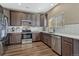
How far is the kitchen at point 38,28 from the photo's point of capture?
10.8 ft

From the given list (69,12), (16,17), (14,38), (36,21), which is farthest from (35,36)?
(69,12)

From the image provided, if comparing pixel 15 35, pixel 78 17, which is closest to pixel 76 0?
pixel 78 17

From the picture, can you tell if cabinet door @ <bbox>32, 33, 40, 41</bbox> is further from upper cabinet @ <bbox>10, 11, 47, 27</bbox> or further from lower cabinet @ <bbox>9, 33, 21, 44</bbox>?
lower cabinet @ <bbox>9, 33, 21, 44</bbox>

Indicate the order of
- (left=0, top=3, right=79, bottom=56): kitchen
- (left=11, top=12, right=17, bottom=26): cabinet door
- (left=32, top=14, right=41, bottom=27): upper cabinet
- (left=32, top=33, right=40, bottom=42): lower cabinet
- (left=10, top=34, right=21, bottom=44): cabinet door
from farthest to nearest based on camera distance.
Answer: (left=32, top=33, right=40, bottom=42): lower cabinet
(left=32, top=14, right=41, bottom=27): upper cabinet
(left=10, top=34, right=21, bottom=44): cabinet door
(left=11, top=12, right=17, bottom=26): cabinet door
(left=0, top=3, right=79, bottom=56): kitchen

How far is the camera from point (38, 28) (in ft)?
19.4

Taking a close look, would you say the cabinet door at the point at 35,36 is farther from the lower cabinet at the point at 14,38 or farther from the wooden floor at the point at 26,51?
the wooden floor at the point at 26,51

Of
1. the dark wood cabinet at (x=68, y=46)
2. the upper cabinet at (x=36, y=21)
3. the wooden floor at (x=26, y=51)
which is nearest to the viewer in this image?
the dark wood cabinet at (x=68, y=46)

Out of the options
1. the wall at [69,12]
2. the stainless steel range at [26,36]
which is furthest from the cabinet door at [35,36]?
the wall at [69,12]

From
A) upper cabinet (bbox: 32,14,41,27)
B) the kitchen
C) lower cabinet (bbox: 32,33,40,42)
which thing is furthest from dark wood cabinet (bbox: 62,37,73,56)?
lower cabinet (bbox: 32,33,40,42)

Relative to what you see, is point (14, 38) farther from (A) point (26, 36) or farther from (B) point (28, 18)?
(B) point (28, 18)

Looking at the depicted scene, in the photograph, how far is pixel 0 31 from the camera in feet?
9.77

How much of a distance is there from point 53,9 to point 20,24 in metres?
1.66

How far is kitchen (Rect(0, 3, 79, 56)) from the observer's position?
329 cm

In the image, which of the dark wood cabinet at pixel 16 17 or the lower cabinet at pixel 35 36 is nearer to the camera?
the dark wood cabinet at pixel 16 17
